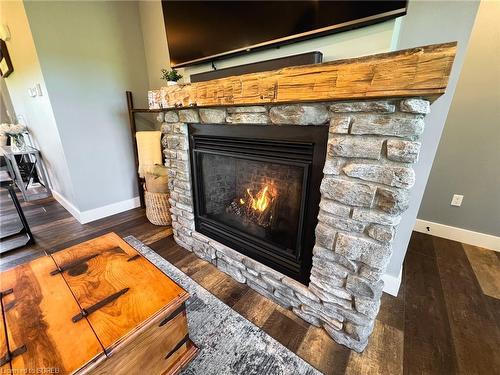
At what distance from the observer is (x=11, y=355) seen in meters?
0.65

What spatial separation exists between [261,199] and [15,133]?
357 centimetres

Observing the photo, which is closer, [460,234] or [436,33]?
[436,33]

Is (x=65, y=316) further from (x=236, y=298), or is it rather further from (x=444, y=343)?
(x=444, y=343)

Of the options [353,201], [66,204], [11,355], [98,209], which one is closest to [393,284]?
[353,201]

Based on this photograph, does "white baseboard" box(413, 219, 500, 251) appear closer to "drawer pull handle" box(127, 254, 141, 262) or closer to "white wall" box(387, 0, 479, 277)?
"white wall" box(387, 0, 479, 277)

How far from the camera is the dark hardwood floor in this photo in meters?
1.04

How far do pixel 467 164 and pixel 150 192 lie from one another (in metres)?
3.02

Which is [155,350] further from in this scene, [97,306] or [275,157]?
[275,157]

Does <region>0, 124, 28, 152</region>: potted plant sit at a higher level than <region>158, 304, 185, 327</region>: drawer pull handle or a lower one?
higher

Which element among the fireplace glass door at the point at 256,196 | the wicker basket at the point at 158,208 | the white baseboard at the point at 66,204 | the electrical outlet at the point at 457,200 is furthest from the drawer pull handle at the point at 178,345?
the electrical outlet at the point at 457,200

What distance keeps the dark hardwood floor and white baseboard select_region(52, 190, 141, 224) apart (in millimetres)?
265

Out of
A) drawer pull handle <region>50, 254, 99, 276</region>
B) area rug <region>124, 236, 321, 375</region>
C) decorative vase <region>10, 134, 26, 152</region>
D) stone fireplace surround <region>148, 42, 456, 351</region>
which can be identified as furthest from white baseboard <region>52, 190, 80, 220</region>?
stone fireplace surround <region>148, 42, 456, 351</region>

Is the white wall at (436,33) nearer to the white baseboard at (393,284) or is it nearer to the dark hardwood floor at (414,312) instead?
the white baseboard at (393,284)

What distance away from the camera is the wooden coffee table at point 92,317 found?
2.19 feet
